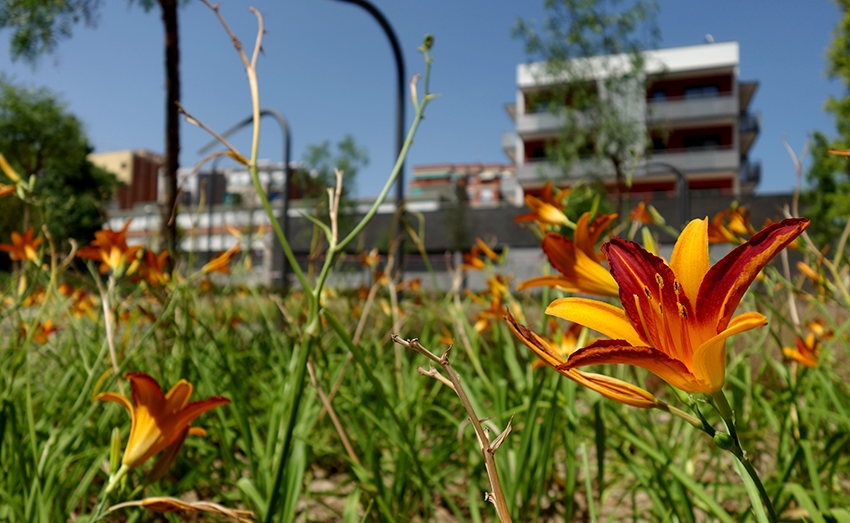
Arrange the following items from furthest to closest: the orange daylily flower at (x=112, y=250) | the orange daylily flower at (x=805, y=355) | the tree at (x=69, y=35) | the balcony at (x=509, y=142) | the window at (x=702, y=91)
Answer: the balcony at (x=509, y=142), the window at (x=702, y=91), the tree at (x=69, y=35), the orange daylily flower at (x=805, y=355), the orange daylily flower at (x=112, y=250)

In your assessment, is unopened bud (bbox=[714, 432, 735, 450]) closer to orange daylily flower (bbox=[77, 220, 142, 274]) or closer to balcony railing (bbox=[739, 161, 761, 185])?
orange daylily flower (bbox=[77, 220, 142, 274])

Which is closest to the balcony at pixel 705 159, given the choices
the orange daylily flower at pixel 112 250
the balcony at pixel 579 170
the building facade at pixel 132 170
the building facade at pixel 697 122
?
the building facade at pixel 697 122

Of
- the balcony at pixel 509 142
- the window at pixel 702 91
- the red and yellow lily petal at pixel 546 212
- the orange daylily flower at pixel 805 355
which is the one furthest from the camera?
the balcony at pixel 509 142

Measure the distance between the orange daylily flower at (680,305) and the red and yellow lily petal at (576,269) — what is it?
19 centimetres

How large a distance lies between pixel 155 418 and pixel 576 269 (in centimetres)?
46

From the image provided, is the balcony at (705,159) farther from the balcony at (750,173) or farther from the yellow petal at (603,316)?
the yellow petal at (603,316)

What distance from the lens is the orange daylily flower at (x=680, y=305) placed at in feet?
0.90

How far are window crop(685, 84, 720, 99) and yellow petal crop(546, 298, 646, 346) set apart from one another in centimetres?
2740

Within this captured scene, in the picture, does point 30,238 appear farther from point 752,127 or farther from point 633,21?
point 752,127

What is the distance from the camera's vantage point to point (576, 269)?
1.72 feet

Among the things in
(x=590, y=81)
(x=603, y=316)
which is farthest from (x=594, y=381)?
(x=590, y=81)

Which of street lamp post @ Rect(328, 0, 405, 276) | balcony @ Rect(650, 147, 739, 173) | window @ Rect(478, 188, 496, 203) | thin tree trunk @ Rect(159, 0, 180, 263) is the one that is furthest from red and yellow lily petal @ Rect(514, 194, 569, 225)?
window @ Rect(478, 188, 496, 203)

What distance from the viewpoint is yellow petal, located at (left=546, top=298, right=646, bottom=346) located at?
1.04 feet

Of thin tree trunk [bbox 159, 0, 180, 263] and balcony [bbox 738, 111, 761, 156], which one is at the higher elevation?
balcony [bbox 738, 111, 761, 156]
